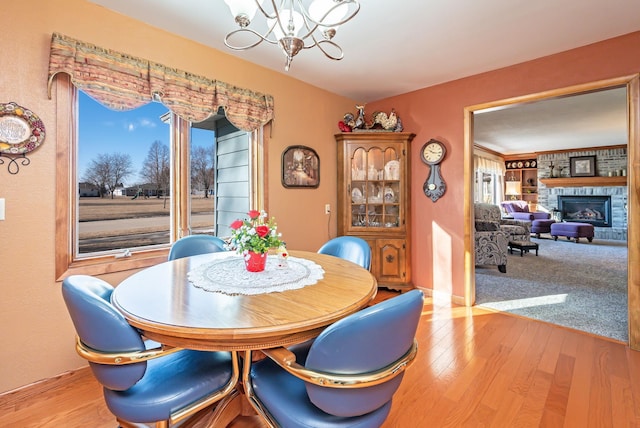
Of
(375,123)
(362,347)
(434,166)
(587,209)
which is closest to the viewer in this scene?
(362,347)

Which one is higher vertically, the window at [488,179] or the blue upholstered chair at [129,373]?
the window at [488,179]

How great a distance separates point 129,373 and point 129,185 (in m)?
1.74

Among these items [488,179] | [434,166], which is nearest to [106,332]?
[434,166]

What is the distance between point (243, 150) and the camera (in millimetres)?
3039

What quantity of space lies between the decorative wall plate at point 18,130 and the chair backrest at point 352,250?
1988mm

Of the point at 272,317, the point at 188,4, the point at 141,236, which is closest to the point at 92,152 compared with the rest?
the point at 141,236

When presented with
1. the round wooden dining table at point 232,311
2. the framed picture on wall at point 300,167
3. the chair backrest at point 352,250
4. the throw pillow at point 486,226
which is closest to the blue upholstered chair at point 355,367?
the round wooden dining table at point 232,311

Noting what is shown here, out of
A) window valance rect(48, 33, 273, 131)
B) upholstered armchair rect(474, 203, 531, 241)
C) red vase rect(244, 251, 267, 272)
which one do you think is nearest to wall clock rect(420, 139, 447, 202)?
window valance rect(48, 33, 273, 131)

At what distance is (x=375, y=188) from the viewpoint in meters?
3.80

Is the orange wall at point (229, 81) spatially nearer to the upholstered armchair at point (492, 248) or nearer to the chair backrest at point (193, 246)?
the chair backrest at point (193, 246)

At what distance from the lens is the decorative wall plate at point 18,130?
5.68 feet

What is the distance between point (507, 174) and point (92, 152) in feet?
36.6

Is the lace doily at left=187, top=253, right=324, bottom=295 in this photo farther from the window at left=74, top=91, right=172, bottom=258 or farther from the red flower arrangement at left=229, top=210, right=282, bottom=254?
the window at left=74, top=91, right=172, bottom=258

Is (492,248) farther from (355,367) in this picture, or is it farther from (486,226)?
(355,367)
